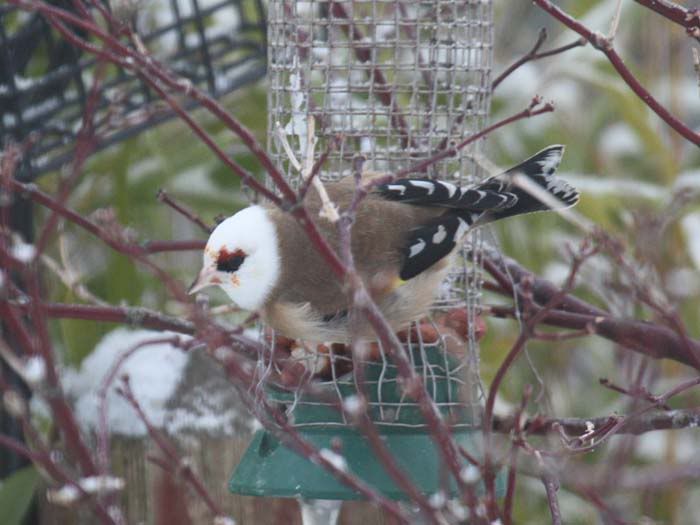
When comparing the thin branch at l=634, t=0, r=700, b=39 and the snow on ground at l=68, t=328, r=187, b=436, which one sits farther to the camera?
the snow on ground at l=68, t=328, r=187, b=436

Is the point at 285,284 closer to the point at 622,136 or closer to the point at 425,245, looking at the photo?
the point at 425,245

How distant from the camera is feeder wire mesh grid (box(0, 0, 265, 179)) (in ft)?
9.53

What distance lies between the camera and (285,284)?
2051 millimetres

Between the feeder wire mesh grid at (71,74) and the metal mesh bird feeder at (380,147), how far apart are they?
52 centimetres

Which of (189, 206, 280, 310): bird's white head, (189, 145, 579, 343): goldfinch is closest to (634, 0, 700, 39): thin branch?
(189, 145, 579, 343): goldfinch

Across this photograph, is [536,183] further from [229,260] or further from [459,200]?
[229,260]

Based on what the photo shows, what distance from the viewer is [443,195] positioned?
6.95 ft

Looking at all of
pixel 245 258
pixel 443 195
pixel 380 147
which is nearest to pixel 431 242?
pixel 443 195

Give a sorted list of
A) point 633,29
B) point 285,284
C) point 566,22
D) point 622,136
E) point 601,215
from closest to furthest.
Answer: point 566,22, point 285,284, point 601,215, point 622,136, point 633,29

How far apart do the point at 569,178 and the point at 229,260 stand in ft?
5.85

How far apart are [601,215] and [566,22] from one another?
73.6 inches

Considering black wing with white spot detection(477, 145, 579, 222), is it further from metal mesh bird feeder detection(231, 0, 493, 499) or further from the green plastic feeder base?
the green plastic feeder base

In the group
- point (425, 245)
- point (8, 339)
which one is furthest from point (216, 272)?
point (8, 339)

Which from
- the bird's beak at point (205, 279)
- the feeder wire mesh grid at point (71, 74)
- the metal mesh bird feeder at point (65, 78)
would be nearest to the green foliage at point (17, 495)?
the metal mesh bird feeder at point (65, 78)
